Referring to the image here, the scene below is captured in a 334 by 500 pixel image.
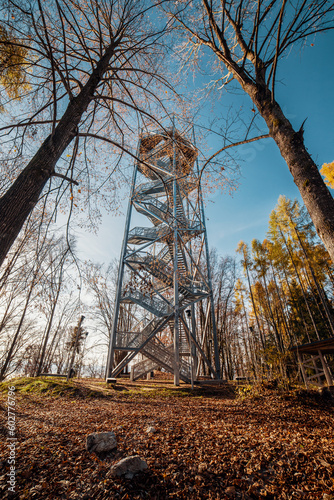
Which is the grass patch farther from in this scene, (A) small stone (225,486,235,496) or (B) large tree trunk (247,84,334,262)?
(B) large tree trunk (247,84,334,262)

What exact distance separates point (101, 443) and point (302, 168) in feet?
12.7

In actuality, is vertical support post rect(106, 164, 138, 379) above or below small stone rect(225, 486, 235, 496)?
above

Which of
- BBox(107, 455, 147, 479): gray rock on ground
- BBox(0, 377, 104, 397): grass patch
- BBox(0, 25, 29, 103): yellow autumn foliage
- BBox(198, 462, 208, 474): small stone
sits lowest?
BBox(198, 462, 208, 474): small stone

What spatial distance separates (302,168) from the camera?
226cm

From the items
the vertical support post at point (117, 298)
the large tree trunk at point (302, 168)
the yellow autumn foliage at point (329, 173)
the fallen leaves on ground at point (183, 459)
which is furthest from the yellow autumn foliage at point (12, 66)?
the yellow autumn foliage at point (329, 173)

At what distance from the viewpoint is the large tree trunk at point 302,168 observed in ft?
6.39

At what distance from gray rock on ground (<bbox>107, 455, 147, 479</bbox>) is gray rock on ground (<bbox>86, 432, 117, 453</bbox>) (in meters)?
0.56

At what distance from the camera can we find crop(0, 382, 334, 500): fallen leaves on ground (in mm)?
1705

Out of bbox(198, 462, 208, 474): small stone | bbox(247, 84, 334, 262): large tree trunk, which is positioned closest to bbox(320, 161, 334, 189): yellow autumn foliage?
bbox(247, 84, 334, 262): large tree trunk

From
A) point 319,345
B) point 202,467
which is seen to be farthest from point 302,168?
point 319,345

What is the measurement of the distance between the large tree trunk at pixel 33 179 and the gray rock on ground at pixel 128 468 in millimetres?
2342

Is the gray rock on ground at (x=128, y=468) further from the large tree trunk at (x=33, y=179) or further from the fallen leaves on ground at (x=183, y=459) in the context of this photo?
the large tree trunk at (x=33, y=179)

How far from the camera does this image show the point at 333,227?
1868 millimetres

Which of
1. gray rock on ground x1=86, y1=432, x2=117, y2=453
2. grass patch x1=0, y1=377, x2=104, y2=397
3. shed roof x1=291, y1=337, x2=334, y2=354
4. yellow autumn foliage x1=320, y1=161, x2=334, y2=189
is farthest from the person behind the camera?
yellow autumn foliage x1=320, y1=161, x2=334, y2=189
